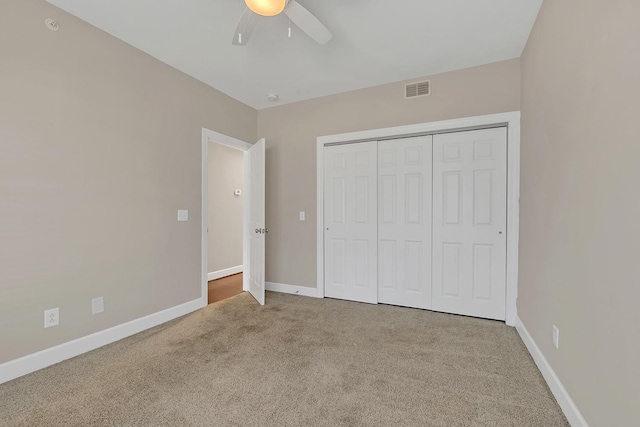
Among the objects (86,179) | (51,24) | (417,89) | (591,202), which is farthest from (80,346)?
(417,89)

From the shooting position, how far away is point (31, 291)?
2.01 meters

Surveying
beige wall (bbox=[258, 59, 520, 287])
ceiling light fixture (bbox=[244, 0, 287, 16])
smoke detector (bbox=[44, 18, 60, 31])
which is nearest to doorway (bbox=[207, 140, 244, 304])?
beige wall (bbox=[258, 59, 520, 287])

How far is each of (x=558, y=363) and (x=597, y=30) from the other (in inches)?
71.1

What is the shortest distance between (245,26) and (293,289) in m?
3.11

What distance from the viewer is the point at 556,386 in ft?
5.54

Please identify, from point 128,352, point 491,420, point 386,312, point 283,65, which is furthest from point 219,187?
point 491,420

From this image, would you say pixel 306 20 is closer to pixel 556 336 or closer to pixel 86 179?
pixel 86 179

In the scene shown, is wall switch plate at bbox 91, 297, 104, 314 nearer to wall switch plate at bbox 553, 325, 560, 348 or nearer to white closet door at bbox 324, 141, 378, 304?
white closet door at bbox 324, 141, 378, 304

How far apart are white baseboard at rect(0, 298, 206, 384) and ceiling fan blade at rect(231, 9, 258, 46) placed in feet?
8.58

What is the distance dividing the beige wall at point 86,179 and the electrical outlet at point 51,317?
0.03 m

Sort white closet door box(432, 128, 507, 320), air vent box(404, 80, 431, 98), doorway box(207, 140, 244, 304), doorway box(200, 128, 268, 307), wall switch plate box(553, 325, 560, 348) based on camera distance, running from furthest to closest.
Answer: doorway box(207, 140, 244, 304)
doorway box(200, 128, 268, 307)
air vent box(404, 80, 431, 98)
white closet door box(432, 128, 507, 320)
wall switch plate box(553, 325, 560, 348)

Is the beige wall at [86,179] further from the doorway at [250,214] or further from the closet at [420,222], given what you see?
the closet at [420,222]

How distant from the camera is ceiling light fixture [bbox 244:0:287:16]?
1.64 m

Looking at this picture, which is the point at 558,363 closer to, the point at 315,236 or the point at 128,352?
the point at 315,236
